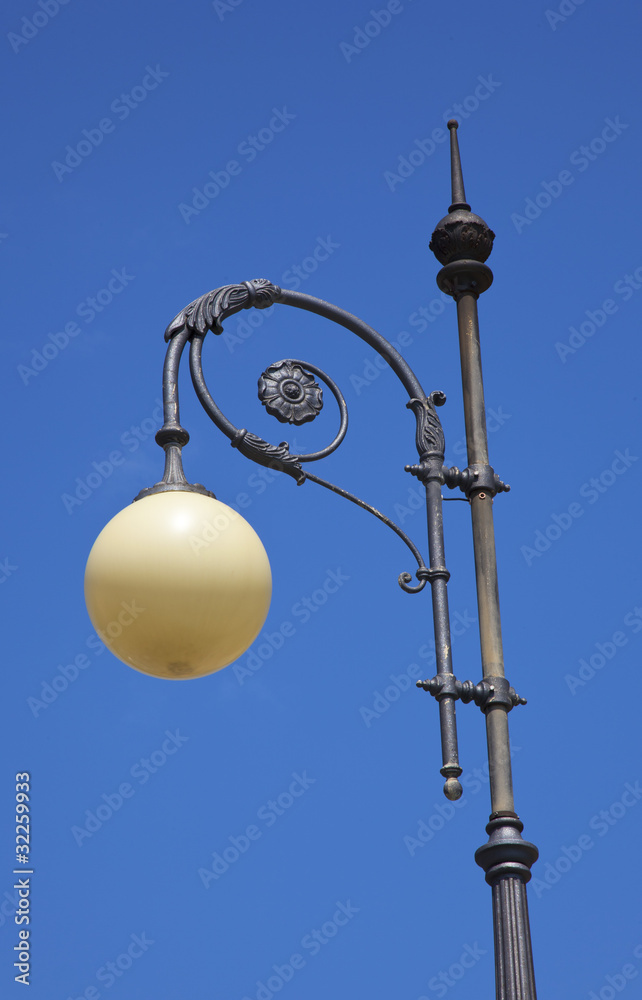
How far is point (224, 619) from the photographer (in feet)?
16.8

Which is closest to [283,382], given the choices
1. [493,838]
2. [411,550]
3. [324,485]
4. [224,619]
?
[324,485]

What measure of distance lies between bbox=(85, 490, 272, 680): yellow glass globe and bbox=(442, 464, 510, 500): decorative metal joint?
950 millimetres

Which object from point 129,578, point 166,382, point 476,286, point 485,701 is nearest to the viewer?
point 129,578

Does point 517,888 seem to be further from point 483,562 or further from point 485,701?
point 483,562

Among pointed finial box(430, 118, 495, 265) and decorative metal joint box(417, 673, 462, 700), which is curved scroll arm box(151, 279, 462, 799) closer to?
decorative metal joint box(417, 673, 462, 700)

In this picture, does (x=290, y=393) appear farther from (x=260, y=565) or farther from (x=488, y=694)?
(x=488, y=694)

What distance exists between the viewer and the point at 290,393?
6.11m

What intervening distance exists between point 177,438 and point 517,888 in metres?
2.00

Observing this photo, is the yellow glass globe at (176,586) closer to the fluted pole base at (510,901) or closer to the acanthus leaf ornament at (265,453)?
the acanthus leaf ornament at (265,453)

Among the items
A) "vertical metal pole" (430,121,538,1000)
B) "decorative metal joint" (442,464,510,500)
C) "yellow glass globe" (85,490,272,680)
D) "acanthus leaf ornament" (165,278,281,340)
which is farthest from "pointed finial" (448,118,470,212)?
"yellow glass globe" (85,490,272,680)

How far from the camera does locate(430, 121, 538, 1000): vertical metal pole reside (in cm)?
496

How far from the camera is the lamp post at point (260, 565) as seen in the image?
5047mm

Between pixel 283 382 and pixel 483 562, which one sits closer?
pixel 483 562

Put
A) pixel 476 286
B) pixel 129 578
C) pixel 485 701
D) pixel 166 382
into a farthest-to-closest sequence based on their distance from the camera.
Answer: pixel 476 286 → pixel 166 382 → pixel 485 701 → pixel 129 578
